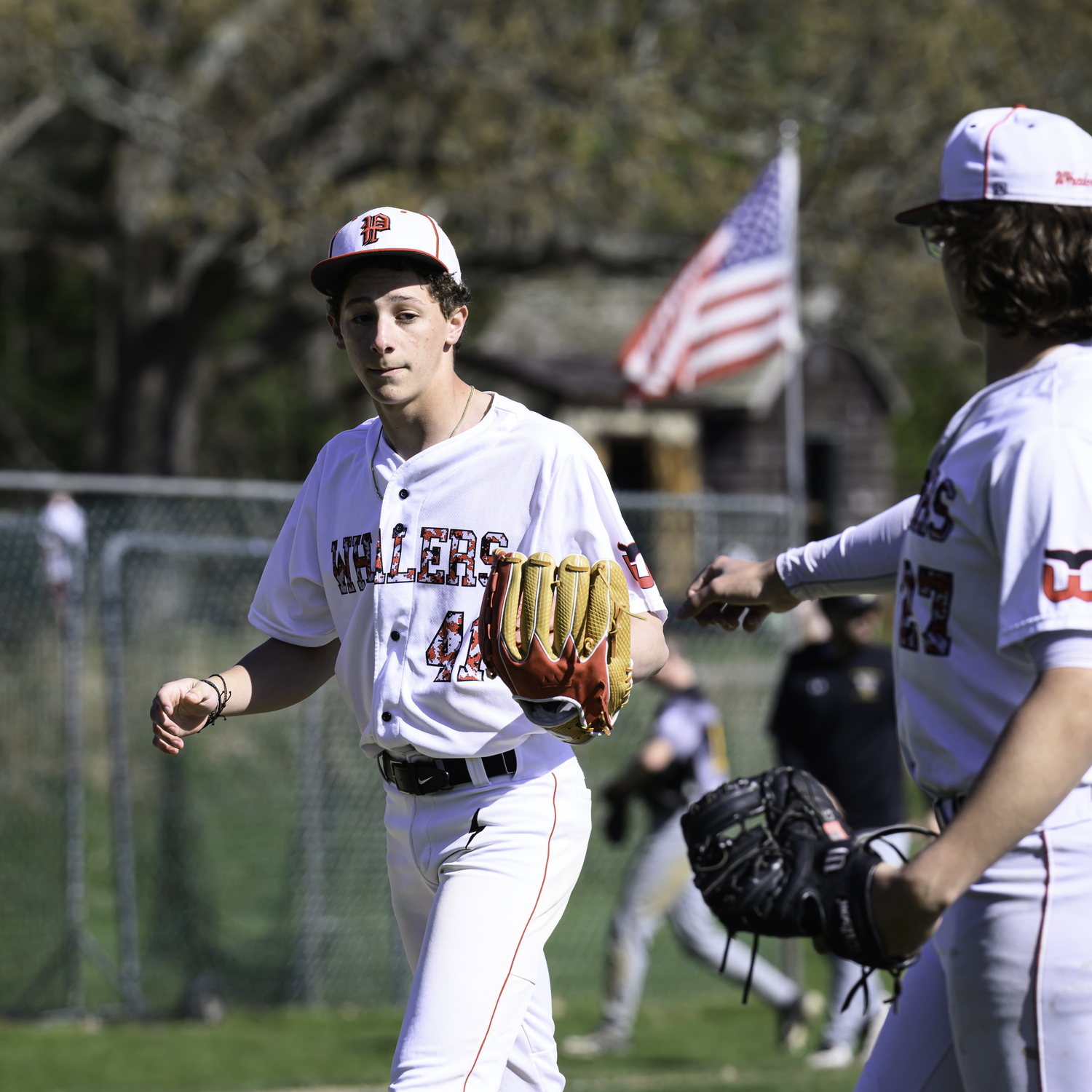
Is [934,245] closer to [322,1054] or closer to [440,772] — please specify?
[440,772]

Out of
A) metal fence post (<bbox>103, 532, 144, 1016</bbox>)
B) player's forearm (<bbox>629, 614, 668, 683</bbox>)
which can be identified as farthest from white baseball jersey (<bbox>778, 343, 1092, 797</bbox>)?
metal fence post (<bbox>103, 532, 144, 1016</bbox>)

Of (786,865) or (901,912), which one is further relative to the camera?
(786,865)

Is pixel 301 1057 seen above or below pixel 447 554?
below

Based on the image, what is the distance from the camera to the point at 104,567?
8.06 meters

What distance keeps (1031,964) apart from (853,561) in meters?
0.93

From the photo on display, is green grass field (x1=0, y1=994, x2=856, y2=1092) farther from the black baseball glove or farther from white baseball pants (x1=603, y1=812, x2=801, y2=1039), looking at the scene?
the black baseball glove

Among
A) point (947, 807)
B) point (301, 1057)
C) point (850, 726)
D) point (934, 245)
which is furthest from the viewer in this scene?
point (850, 726)

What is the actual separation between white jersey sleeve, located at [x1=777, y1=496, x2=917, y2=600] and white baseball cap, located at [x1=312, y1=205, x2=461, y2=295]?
1.07 m

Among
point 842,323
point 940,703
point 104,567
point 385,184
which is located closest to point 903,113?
point 385,184

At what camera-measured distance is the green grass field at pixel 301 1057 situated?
6969mm

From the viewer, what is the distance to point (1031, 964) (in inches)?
89.6

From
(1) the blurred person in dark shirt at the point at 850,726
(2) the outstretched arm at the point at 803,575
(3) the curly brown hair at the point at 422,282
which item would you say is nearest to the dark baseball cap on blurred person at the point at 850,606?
(1) the blurred person in dark shirt at the point at 850,726

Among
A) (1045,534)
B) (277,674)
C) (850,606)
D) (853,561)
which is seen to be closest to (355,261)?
(277,674)

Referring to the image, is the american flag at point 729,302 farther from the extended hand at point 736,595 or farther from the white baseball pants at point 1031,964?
the white baseball pants at point 1031,964
